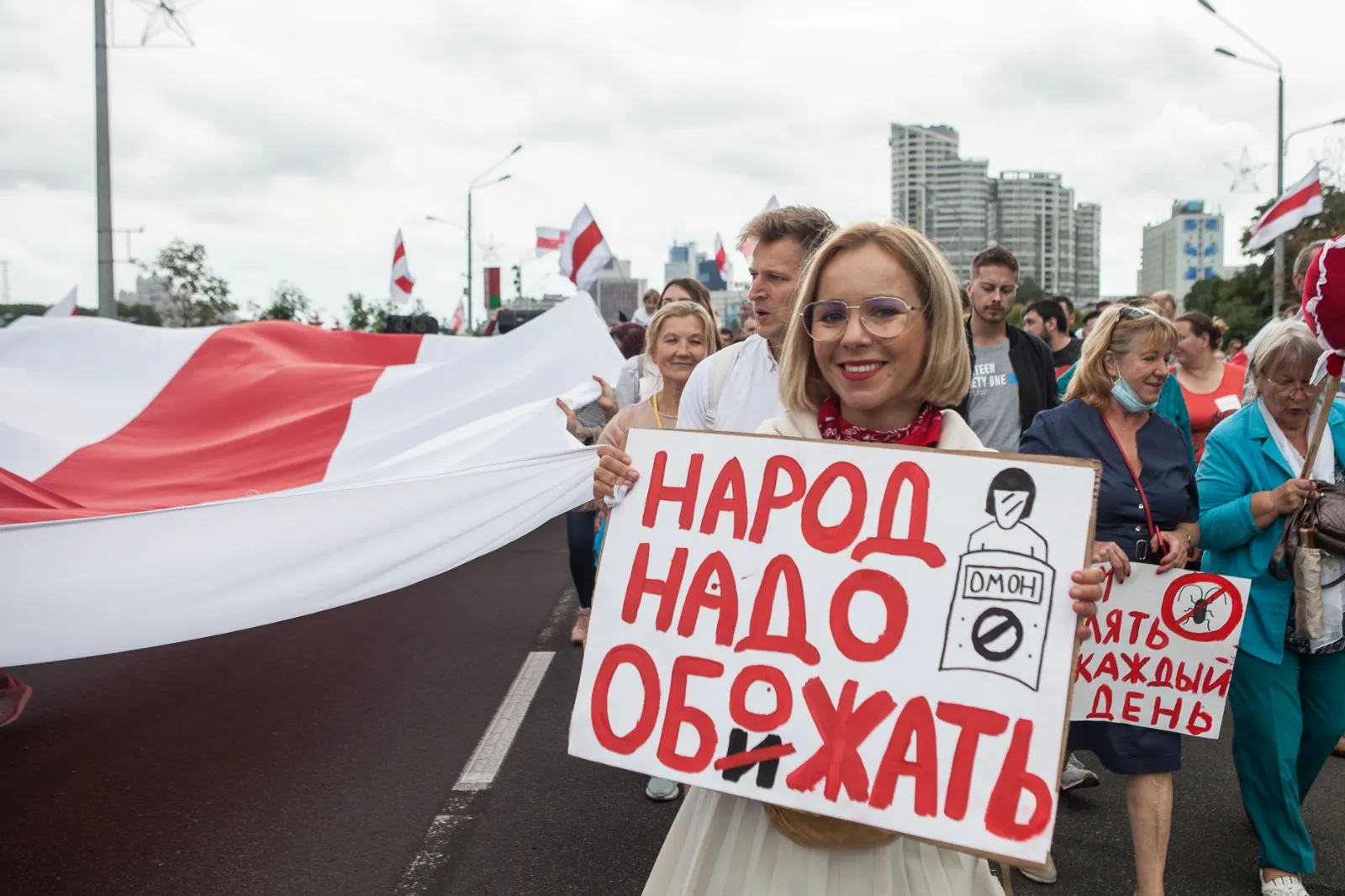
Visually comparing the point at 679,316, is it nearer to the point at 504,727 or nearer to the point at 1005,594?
the point at 504,727

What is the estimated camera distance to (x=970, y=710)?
1.78 meters

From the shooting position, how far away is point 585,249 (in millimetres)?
16062

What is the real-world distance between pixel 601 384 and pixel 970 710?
4266 mm

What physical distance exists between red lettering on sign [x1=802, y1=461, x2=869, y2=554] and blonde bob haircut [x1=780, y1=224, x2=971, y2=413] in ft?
0.72

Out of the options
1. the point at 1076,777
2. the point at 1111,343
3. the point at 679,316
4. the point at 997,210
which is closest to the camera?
the point at 1111,343

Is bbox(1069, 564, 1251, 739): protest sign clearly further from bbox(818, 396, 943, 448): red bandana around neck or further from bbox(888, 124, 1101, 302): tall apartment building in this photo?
bbox(888, 124, 1101, 302): tall apartment building

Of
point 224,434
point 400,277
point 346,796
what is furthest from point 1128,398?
point 400,277

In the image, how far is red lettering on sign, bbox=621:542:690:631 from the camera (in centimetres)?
201

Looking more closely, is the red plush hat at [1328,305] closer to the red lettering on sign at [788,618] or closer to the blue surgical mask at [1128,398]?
the blue surgical mask at [1128,398]

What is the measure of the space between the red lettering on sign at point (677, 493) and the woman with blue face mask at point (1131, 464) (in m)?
1.73

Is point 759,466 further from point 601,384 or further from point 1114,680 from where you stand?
point 601,384

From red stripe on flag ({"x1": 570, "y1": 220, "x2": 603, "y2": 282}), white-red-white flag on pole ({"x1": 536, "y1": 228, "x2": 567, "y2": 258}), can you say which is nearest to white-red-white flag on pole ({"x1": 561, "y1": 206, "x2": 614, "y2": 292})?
red stripe on flag ({"x1": 570, "y1": 220, "x2": 603, "y2": 282})

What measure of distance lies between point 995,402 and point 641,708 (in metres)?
3.33

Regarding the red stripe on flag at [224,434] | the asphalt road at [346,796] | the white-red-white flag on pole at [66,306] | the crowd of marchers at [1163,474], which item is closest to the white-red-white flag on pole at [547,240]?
the white-red-white flag on pole at [66,306]
